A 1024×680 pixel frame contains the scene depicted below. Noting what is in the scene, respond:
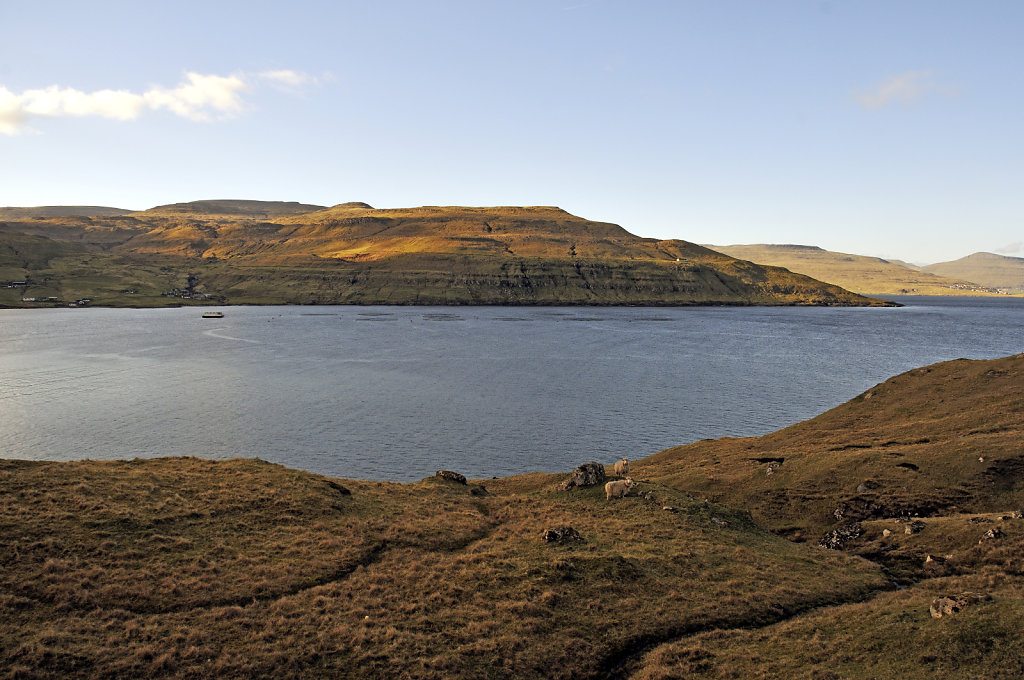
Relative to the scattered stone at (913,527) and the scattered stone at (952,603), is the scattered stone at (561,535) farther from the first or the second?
the scattered stone at (913,527)

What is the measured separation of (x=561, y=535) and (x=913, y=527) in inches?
857

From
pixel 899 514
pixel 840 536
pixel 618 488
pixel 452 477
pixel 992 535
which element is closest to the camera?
pixel 992 535

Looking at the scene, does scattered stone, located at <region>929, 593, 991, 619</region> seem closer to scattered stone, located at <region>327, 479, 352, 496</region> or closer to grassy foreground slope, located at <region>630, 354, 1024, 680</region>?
grassy foreground slope, located at <region>630, 354, 1024, 680</region>

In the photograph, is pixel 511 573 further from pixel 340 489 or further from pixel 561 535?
pixel 340 489

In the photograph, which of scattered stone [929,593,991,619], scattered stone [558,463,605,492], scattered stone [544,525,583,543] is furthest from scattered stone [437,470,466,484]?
scattered stone [929,593,991,619]

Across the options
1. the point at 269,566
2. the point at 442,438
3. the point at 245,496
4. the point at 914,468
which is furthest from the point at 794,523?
the point at 442,438

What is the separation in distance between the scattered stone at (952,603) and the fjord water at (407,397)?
45.5 m

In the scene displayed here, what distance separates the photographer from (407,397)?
4218 inches

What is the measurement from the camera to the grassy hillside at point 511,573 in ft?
74.7

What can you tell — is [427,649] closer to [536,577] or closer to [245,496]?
[536,577]

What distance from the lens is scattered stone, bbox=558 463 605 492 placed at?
150ft

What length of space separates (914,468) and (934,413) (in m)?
25.6

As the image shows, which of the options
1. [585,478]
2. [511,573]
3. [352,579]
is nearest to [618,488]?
[585,478]

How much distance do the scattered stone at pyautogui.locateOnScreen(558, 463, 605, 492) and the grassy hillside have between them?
101cm
